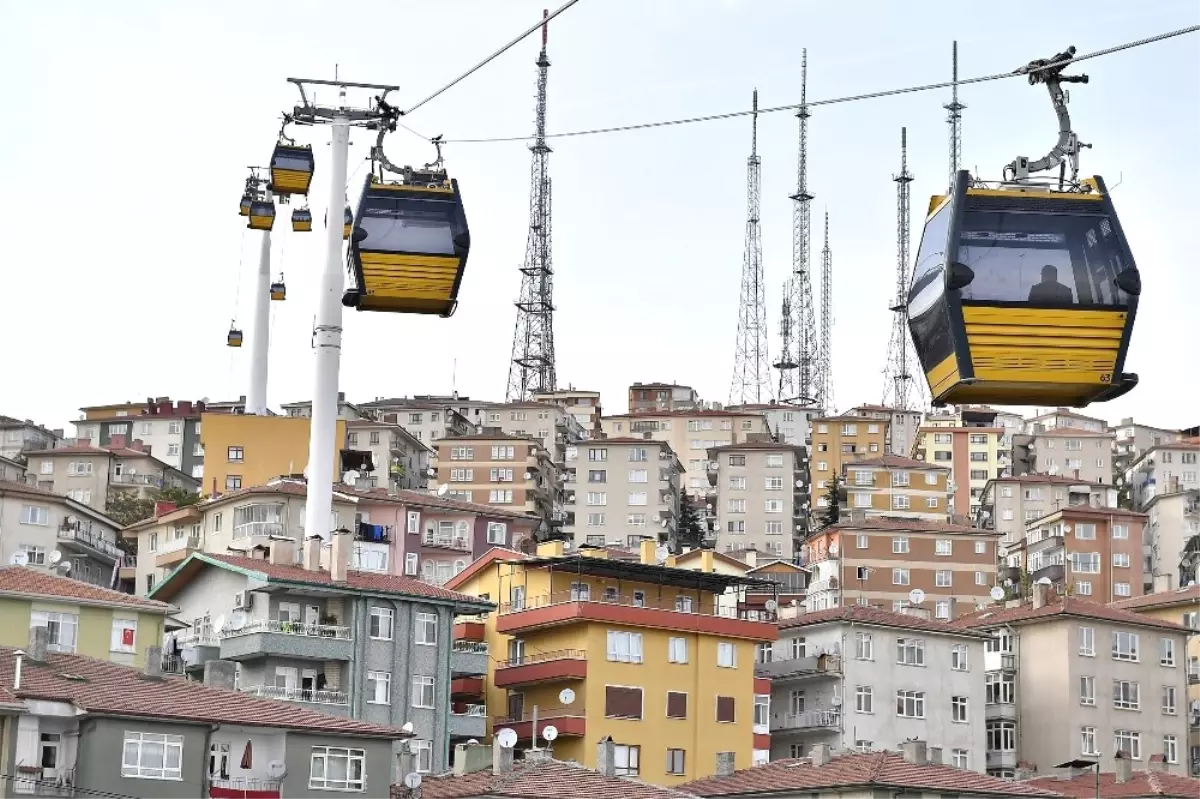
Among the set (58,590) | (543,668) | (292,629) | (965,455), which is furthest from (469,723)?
(965,455)

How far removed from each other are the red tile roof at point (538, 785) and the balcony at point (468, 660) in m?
13.3

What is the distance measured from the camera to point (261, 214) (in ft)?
307

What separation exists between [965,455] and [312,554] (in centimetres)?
9861

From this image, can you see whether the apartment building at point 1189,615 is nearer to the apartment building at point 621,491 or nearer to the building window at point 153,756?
the apartment building at point 621,491

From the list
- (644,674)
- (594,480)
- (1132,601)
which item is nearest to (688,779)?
(644,674)

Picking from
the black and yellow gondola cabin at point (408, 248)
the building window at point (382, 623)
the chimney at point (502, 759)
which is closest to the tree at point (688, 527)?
the building window at point (382, 623)

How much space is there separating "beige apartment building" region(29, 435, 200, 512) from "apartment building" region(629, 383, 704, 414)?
160 ft

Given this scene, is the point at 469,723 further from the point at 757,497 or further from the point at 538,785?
the point at 757,497

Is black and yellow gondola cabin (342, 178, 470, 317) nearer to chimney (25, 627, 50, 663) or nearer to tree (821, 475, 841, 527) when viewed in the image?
chimney (25, 627, 50, 663)

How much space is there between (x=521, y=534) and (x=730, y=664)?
35549 millimetres

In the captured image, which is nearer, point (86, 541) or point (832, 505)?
point (86, 541)

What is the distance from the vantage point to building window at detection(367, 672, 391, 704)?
69438 millimetres

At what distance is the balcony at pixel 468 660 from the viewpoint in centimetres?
7375

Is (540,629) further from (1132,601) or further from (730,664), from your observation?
(1132,601)
